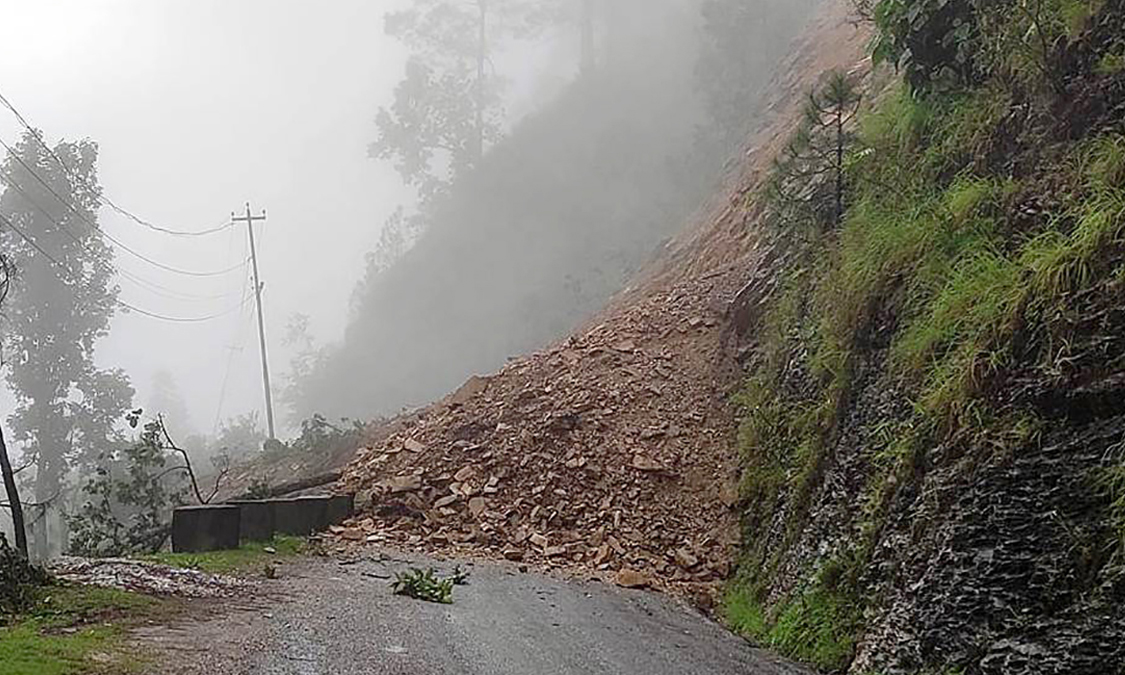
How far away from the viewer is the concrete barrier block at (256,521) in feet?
39.0

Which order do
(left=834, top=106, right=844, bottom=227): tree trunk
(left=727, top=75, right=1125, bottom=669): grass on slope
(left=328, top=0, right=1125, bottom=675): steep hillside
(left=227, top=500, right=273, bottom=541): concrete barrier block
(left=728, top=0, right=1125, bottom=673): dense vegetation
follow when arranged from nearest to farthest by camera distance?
(left=728, top=0, right=1125, bottom=673): dense vegetation < (left=328, top=0, right=1125, bottom=675): steep hillside < (left=727, top=75, right=1125, bottom=669): grass on slope < (left=834, top=106, right=844, bottom=227): tree trunk < (left=227, top=500, right=273, bottom=541): concrete barrier block

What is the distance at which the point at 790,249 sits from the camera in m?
12.5

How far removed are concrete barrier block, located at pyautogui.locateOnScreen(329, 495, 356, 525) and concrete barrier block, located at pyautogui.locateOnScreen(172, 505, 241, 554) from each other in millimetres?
1757

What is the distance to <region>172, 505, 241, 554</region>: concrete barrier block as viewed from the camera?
1129 centimetres

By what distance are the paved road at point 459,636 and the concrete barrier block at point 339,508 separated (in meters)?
3.43

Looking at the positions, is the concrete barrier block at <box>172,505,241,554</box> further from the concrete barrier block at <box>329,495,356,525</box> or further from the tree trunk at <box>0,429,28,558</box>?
the concrete barrier block at <box>329,495,356,525</box>

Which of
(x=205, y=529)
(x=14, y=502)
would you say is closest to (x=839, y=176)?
(x=205, y=529)

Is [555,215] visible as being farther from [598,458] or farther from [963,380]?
[963,380]

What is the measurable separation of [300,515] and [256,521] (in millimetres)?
679

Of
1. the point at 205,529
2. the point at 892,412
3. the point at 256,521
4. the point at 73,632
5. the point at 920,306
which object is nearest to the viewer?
the point at 73,632

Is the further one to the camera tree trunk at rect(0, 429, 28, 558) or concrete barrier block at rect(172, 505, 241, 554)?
concrete barrier block at rect(172, 505, 241, 554)

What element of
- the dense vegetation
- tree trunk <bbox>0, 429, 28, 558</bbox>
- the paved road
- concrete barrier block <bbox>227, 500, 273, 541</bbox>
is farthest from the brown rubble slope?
tree trunk <bbox>0, 429, 28, 558</bbox>

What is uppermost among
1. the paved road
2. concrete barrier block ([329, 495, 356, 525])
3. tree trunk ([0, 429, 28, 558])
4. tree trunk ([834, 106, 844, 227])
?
tree trunk ([834, 106, 844, 227])

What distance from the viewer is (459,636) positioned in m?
7.09
